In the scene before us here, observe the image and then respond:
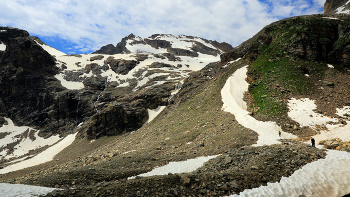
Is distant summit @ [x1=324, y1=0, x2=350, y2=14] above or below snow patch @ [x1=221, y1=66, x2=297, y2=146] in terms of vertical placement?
above

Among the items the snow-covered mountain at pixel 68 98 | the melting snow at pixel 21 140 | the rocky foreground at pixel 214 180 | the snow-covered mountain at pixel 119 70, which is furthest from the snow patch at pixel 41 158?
the rocky foreground at pixel 214 180

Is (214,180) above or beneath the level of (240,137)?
above

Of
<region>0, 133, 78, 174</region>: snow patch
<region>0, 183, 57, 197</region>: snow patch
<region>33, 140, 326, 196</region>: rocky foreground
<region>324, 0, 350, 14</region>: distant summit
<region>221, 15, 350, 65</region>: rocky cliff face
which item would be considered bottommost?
<region>0, 133, 78, 174</region>: snow patch

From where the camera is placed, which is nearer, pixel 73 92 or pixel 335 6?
pixel 73 92

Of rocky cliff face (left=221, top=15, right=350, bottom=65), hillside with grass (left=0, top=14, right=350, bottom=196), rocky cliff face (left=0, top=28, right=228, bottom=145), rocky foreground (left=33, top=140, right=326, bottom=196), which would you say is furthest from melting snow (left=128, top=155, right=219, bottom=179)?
rocky cliff face (left=0, top=28, right=228, bottom=145)

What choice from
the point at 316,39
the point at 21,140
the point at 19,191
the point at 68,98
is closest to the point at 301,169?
the point at 19,191

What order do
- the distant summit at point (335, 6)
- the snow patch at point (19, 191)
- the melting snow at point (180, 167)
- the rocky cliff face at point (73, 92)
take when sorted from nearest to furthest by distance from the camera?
1. the snow patch at point (19, 191)
2. the melting snow at point (180, 167)
3. the rocky cliff face at point (73, 92)
4. the distant summit at point (335, 6)

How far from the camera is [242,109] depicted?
2906 centimetres

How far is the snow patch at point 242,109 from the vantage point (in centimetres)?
1987

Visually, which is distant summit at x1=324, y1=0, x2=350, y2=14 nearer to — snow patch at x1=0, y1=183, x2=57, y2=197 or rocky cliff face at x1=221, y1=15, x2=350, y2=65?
rocky cliff face at x1=221, y1=15, x2=350, y2=65

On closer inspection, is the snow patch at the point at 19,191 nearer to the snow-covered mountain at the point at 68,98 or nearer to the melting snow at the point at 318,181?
the melting snow at the point at 318,181

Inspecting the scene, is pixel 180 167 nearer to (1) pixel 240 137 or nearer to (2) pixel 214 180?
(2) pixel 214 180

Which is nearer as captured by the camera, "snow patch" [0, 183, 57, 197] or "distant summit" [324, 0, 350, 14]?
"snow patch" [0, 183, 57, 197]

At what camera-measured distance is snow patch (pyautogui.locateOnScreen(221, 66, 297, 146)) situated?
19866mm
